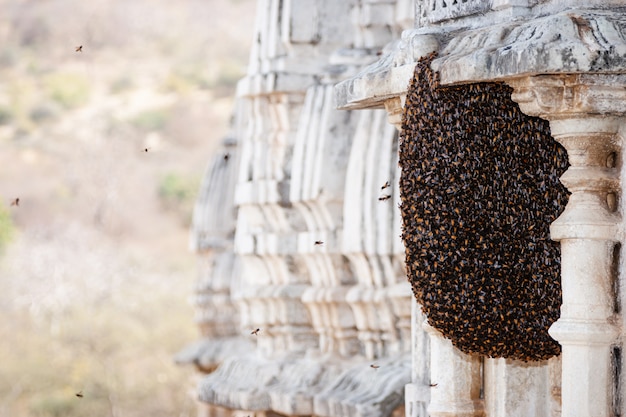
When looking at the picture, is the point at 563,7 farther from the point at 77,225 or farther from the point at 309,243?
the point at 77,225

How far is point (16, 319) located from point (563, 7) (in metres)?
26.1

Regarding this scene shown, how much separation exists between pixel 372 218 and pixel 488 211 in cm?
277

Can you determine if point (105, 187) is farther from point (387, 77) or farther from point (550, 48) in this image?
point (550, 48)

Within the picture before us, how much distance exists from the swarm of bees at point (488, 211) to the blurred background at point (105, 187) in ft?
63.0

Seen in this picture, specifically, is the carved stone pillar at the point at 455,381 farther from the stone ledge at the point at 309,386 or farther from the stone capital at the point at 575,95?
the stone ledge at the point at 309,386

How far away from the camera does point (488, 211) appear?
691 centimetres

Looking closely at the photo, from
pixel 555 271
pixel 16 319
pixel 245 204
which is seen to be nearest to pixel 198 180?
pixel 16 319

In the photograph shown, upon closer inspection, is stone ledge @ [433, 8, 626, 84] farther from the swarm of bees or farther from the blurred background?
the blurred background

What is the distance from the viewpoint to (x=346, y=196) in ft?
32.8

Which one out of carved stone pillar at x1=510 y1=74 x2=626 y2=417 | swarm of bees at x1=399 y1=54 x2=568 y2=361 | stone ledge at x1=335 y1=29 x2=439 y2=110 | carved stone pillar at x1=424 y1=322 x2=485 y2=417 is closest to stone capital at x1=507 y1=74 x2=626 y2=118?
carved stone pillar at x1=510 y1=74 x2=626 y2=417

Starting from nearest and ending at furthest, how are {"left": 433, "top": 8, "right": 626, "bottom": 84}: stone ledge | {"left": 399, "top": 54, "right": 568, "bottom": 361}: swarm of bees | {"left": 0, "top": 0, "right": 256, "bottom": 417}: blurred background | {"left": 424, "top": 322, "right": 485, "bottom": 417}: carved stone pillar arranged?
{"left": 433, "top": 8, "right": 626, "bottom": 84}: stone ledge < {"left": 399, "top": 54, "right": 568, "bottom": 361}: swarm of bees < {"left": 424, "top": 322, "right": 485, "bottom": 417}: carved stone pillar < {"left": 0, "top": 0, "right": 256, "bottom": 417}: blurred background

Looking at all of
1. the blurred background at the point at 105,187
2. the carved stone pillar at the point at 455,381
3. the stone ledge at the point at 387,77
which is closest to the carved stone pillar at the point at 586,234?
the stone ledge at the point at 387,77

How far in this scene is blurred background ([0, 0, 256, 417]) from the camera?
28.7m

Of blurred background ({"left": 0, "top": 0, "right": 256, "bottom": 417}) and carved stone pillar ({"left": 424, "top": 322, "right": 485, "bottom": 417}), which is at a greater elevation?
blurred background ({"left": 0, "top": 0, "right": 256, "bottom": 417})
